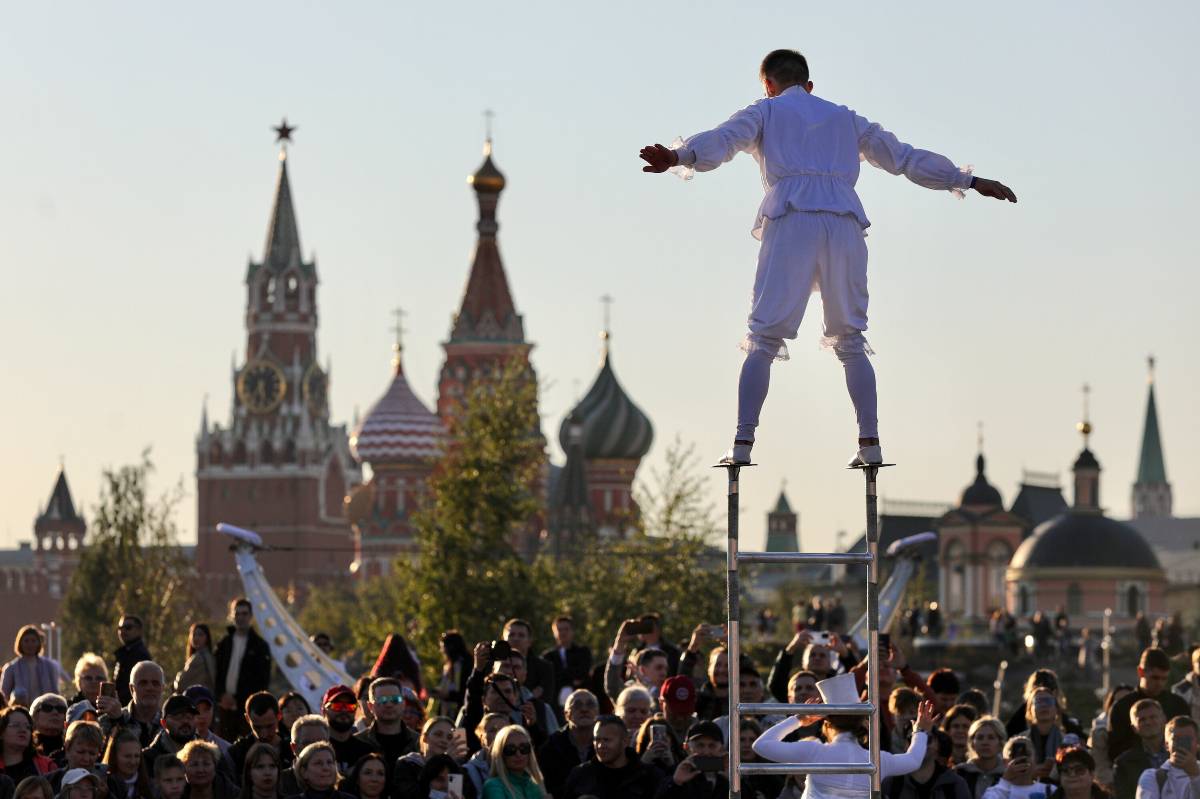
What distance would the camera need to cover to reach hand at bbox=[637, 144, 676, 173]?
1389cm

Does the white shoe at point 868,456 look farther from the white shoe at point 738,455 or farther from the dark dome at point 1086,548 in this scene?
the dark dome at point 1086,548

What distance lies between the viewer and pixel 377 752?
17750 millimetres

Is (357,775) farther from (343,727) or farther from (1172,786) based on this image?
(1172,786)

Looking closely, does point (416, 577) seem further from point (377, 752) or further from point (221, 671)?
point (377, 752)

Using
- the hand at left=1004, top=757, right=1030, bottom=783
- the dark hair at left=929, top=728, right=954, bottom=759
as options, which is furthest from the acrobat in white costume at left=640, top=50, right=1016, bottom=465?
the dark hair at left=929, top=728, right=954, bottom=759

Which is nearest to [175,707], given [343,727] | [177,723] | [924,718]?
[177,723]

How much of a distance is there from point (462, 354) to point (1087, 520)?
30019 mm

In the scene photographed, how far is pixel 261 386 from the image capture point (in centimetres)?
18638

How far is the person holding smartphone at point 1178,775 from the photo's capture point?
17.2 metres

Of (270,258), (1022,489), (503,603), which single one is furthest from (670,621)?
(270,258)

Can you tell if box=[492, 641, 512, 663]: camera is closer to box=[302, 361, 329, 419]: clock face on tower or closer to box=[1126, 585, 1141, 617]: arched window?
box=[1126, 585, 1141, 617]: arched window

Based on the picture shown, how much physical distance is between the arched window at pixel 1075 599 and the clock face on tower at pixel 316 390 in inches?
2582

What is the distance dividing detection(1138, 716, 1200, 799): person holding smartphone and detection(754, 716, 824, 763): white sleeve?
10.8 feet

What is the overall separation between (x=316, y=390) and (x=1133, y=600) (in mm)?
68609
